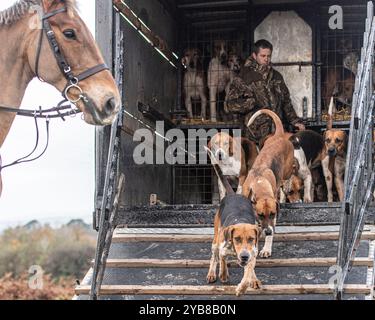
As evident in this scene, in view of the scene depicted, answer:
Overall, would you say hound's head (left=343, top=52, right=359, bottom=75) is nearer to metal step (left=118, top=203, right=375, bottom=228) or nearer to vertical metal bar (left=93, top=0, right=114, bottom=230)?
metal step (left=118, top=203, right=375, bottom=228)

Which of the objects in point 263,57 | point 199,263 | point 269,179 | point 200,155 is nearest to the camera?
point 199,263

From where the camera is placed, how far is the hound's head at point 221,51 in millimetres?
11016

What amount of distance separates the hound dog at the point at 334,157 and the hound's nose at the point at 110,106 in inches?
183

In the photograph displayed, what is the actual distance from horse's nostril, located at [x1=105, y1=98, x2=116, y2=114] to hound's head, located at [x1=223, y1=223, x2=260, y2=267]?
1.84 metres

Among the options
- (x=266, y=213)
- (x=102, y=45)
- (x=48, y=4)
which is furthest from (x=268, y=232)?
(x=48, y=4)

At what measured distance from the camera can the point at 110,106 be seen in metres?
5.24

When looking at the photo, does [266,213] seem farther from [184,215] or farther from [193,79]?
[193,79]

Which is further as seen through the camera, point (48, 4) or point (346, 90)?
point (346, 90)

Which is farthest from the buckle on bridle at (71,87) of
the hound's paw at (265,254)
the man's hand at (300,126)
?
the man's hand at (300,126)

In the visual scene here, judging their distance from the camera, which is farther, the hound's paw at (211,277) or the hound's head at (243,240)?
the hound's paw at (211,277)

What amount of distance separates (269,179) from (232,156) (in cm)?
93

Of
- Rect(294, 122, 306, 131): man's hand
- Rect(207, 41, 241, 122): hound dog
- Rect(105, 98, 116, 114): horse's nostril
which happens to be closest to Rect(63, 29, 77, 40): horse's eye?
Rect(105, 98, 116, 114): horse's nostril

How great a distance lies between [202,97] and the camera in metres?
11.0

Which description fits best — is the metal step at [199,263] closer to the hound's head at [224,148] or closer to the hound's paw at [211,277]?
the hound's paw at [211,277]
